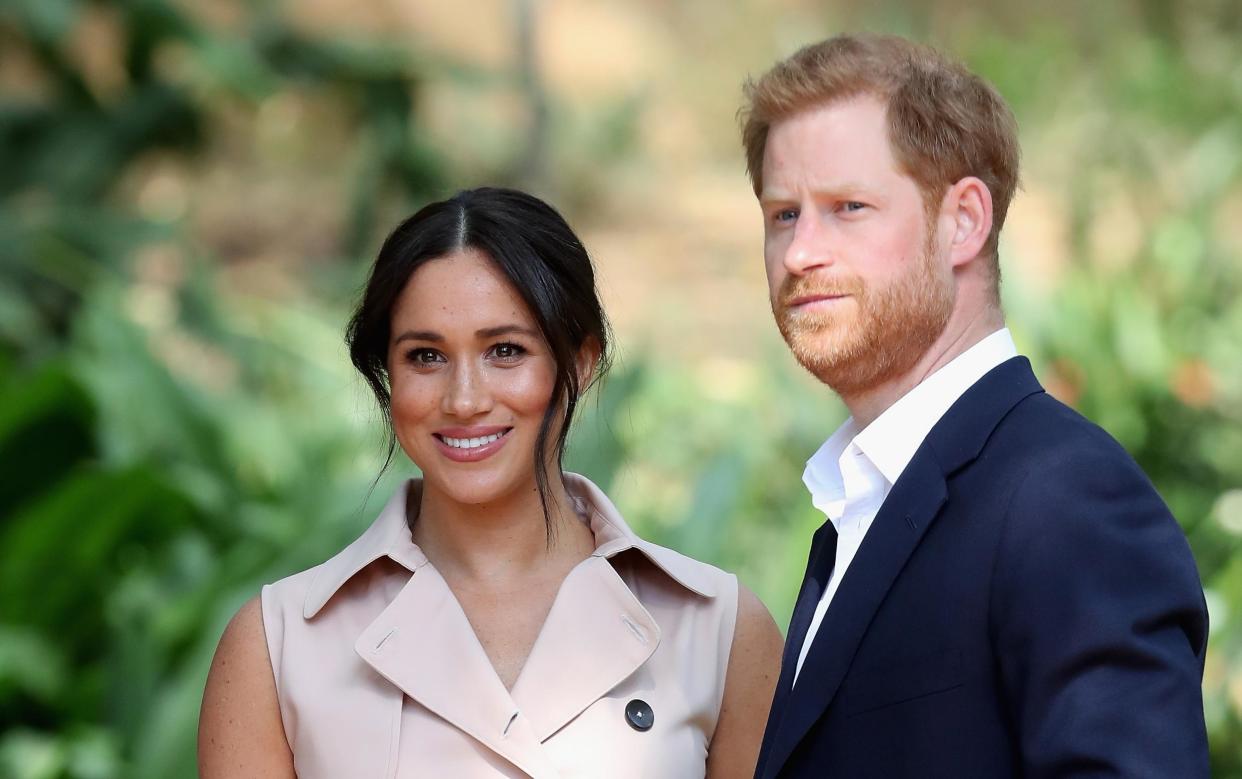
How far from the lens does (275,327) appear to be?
20.7 ft

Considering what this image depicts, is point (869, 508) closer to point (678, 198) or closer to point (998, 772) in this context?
point (998, 772)

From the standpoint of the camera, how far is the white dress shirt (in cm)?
165

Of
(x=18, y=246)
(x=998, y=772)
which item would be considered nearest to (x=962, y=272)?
(x=998, y=772)

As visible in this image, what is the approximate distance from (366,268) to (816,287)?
5.96 meters

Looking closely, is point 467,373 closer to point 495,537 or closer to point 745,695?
point 495,537

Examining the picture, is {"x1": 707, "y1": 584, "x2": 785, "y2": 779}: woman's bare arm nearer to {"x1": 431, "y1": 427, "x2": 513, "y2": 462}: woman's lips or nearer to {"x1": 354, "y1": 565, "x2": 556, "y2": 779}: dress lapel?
{"x1": 354, "y1": 565, "x2": 556, "y2": 779}: dress lapel

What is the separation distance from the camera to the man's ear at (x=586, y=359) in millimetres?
1917

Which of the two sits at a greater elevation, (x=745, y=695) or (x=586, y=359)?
(x=586, y=359)

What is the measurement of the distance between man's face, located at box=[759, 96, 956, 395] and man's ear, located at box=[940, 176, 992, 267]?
0.02m

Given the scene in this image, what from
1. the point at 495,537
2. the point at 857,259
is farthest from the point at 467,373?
the point at 857,259

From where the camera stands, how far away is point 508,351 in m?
1.84

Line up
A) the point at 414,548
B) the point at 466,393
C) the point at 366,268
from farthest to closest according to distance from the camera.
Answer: the point at 366,268 < the point at 414,548 < the point at 466,393

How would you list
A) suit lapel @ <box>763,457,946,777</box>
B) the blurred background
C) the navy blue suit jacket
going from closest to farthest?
the navy blue suit jacket < suit lapel @ <box>763,457,946,777</box> < the blurred background

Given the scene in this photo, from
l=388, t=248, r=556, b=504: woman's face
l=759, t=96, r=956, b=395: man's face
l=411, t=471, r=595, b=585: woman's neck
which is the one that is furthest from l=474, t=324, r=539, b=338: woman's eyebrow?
l=759, t=96, r=956, b=395: man's face
